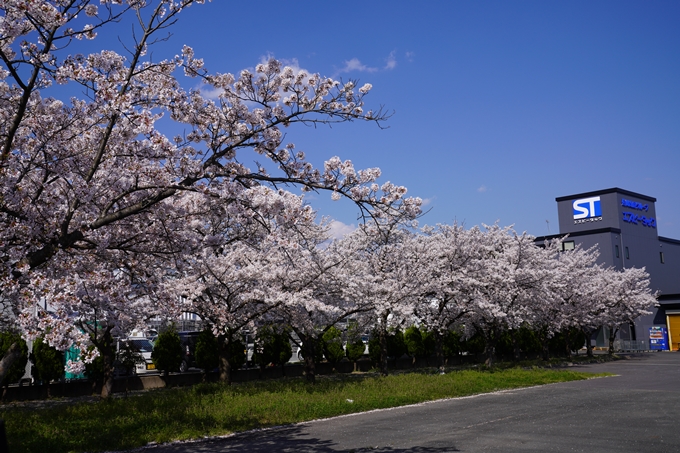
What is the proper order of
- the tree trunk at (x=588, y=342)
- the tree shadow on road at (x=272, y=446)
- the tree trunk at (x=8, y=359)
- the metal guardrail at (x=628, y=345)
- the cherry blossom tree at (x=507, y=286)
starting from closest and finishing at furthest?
the tree trunk at (x=8, y=359), the tree shadow on road at (x=272, y=446), the cherry blossom tree at (x=507, y=286), the tree trunk at (x=588, y=342), the metal guardrail at (x=628, y=345)

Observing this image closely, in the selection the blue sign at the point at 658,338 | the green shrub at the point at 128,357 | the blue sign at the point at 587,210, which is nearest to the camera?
the green shrub at the point at 128,357

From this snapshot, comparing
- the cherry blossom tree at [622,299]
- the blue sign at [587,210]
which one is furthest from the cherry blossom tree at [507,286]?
the blue sign at [587,210]

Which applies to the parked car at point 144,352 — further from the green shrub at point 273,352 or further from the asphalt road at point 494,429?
the asphalt road at point 494,429

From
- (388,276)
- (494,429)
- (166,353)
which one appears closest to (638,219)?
(388,276)

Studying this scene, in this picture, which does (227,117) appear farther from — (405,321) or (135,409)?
(405,321)

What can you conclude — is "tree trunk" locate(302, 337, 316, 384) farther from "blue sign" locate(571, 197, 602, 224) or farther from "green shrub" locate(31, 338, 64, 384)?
"blue sign" locate(571, 197, 602, 224)

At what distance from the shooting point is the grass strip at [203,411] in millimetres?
10883

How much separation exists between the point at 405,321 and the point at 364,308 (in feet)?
8.06

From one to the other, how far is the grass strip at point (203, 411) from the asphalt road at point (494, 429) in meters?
0.72

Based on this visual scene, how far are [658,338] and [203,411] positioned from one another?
164 ft

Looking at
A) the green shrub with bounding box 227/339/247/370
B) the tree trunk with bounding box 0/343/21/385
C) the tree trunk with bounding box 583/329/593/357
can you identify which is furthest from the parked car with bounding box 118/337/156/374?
the tree trunk with bounding box 583/329/593/357

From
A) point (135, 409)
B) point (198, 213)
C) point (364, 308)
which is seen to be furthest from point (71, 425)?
point (364, 308)

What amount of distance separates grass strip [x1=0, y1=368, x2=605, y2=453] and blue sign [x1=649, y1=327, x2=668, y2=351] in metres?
37.7

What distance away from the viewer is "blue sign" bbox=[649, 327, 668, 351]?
168 feet
